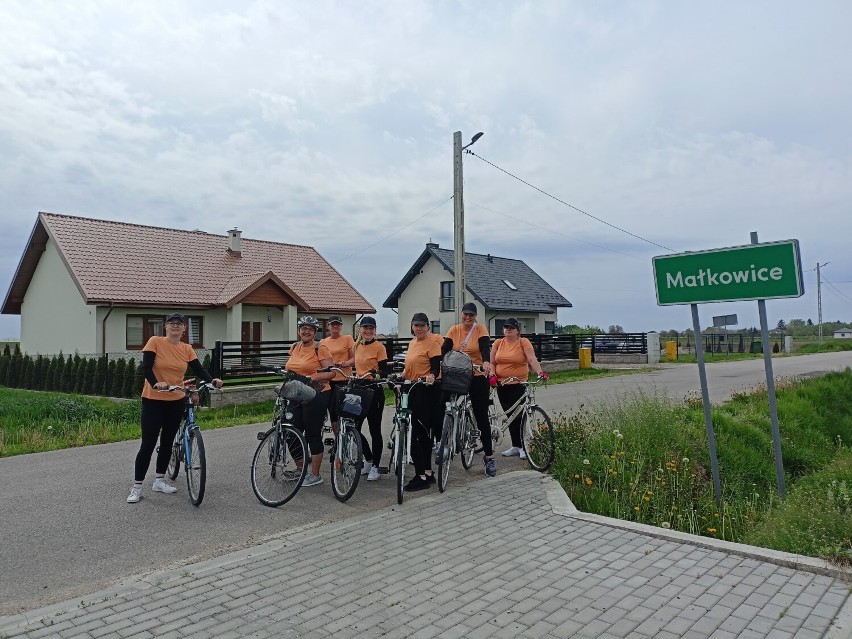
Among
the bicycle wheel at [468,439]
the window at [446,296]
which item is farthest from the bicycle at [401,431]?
the window at [446,296]

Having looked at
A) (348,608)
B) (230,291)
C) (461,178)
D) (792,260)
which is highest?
(461,178)

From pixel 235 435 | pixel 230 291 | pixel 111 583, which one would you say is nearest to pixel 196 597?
pixel 111 583

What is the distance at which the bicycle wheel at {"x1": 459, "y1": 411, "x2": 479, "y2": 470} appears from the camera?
7.62 m

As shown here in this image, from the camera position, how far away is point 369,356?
7.46m

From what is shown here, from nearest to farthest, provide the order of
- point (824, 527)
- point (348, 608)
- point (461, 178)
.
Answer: point (348, 608) < point (824, 527) < point (461, 178)

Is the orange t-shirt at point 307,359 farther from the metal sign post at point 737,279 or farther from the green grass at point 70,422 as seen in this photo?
the green grass at point 70,422

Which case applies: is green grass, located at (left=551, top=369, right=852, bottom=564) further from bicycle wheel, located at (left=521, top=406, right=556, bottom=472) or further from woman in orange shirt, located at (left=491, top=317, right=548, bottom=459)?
woman in orange shirt, located at (left=491, top=317, right=548, bottom=459)

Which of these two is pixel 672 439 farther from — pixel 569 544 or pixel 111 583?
pixel 111 583

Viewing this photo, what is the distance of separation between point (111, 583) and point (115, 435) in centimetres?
722

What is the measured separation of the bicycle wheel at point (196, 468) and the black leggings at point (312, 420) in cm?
96

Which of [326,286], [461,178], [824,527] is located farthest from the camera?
[326,286]

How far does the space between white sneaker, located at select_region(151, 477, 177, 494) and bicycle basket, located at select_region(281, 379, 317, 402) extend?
1571mm

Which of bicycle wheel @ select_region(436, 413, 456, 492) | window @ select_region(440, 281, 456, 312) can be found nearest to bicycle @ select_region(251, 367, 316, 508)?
bicycle wheel @ select_region(436, 413, 456, 492)

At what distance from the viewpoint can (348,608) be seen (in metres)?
3.91
